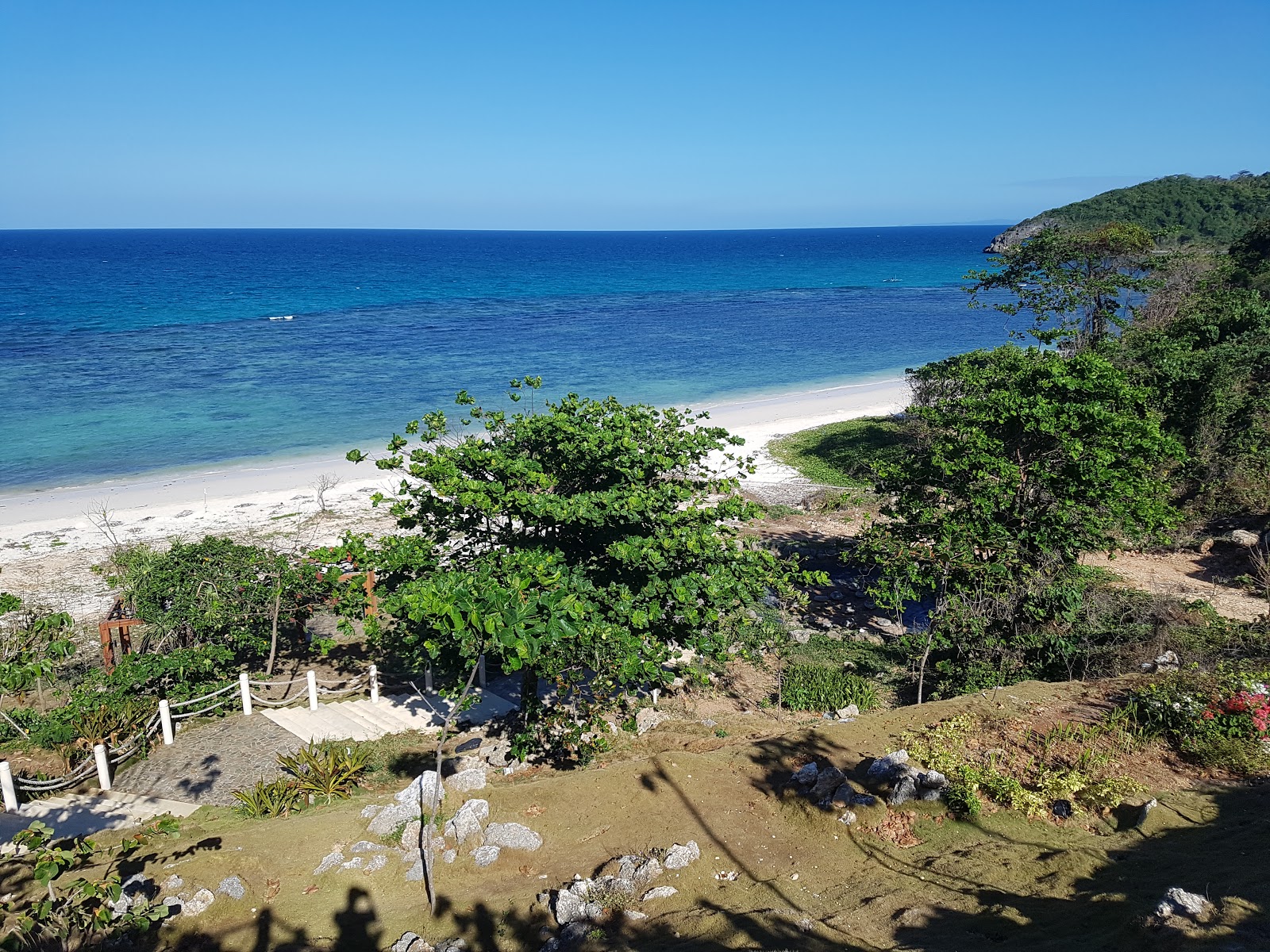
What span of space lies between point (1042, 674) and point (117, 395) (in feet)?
130

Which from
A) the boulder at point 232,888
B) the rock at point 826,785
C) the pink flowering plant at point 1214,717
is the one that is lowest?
the boulder at point 232,888

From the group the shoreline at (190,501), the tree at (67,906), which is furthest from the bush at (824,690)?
the shoreline at (190,501)

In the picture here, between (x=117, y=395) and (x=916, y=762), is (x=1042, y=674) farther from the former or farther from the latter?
(x=117, y=395)

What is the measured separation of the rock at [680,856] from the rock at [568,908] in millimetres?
904

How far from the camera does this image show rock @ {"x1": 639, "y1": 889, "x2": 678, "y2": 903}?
23.0ft

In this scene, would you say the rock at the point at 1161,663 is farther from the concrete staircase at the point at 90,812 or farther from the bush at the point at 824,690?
the concrete staircase at the point at 90,812

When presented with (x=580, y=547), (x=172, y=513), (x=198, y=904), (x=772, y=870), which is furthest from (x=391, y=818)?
(x=172, y=513)

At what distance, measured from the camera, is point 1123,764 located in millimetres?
8375

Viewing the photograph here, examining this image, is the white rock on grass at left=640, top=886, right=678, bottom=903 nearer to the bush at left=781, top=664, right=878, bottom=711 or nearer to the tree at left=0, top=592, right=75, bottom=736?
the bush at left=781, top=664, right=878, bottom=711

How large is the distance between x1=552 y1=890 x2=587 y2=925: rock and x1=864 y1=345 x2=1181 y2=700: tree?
264 inches

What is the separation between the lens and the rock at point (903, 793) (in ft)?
26.5

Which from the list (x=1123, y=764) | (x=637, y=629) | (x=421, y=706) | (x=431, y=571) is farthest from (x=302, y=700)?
(x=1123, y=764)

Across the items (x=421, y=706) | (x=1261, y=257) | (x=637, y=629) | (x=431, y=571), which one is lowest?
(x=421, y=706)

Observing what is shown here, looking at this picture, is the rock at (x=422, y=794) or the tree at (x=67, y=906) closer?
the tree at (x=67, y=906)
